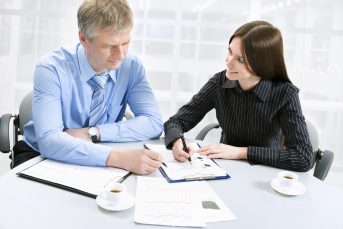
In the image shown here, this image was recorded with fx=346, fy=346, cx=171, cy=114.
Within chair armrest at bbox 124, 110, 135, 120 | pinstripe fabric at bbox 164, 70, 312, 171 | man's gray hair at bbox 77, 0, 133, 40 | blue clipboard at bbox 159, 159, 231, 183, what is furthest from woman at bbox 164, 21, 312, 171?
man's gray hair at bbox 77, 0, 133, 40

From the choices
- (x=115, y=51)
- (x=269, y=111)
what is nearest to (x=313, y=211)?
(x=269, y=111)

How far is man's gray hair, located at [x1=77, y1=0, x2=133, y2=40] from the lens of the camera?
1.42 meters

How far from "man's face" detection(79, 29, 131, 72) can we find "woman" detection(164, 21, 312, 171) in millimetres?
434

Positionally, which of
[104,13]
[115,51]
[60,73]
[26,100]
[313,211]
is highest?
[104,13]

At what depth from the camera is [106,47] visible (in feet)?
4.84

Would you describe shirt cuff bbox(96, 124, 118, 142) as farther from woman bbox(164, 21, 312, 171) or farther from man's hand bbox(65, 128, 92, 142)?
woman bbox(164, 21, 312, 171)

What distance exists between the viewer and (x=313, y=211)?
3.45 ft

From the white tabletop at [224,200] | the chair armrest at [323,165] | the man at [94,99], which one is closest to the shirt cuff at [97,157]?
the man at [94,99]

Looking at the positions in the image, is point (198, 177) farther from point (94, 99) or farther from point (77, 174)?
point (94, 99)

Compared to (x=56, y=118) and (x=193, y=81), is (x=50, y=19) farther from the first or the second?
(x=56, y=118)

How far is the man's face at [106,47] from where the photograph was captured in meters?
1.44

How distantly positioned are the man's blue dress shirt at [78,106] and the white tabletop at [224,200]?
0.55 feet

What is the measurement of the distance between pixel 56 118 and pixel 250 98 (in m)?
0.92

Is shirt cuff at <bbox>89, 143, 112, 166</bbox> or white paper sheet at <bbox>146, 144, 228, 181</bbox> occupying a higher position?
shirt cuff at <bbox>89, 143, 112, 166</bbox>
